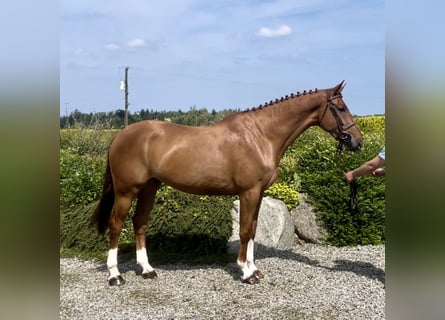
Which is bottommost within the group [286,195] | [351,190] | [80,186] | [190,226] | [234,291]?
[234,291]

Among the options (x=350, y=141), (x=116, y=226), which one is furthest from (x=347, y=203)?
(x=116, y=226)

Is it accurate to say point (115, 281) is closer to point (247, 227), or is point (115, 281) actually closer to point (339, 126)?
point (247, 227)

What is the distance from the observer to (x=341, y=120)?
4.61 metres

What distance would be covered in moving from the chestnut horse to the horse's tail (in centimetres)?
14

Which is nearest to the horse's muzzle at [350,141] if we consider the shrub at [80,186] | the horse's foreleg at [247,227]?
the horse's foreleg at [247,227]

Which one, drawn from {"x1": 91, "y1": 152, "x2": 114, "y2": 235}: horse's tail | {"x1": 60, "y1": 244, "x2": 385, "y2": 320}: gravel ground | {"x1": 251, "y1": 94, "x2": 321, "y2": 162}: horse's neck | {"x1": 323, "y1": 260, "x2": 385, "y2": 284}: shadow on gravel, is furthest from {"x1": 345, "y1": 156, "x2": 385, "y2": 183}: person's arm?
{"x1": 91, "y1": 152, "x2": 114, "y2": 235}: horse's tail

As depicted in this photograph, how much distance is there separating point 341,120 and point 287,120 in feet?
1.87

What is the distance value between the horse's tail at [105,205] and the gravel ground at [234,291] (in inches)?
25.0

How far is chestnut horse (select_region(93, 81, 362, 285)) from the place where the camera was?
4625 millimetres

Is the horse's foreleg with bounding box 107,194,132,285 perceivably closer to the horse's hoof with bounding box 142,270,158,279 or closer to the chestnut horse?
the chestnut horse
